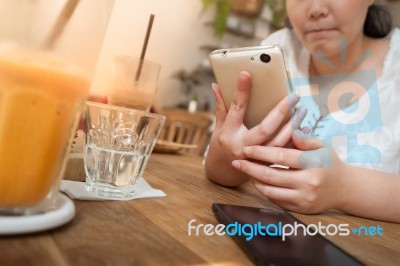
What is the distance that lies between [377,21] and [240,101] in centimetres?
71

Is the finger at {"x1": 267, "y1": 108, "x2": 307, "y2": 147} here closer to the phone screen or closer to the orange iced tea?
the phone screen

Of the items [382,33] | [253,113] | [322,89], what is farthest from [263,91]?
[382,33]

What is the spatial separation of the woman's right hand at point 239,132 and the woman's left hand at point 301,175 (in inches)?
1.2

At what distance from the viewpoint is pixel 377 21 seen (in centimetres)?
104

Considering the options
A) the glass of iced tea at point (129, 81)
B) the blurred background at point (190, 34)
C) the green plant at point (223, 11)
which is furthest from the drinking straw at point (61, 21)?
the green plant at point (223, 11)

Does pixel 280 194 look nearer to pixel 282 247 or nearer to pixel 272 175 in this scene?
pixel 272 175

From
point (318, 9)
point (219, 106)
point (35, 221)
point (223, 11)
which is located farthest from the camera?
point (223, 11)

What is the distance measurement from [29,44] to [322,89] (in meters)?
0.95

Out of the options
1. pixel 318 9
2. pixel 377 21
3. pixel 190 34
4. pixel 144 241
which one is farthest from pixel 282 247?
pixel 190 34

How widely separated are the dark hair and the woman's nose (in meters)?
0.26

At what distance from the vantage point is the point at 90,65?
0.35m

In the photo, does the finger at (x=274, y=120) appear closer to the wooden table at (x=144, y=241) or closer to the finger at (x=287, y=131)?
the finger at (x=287, y=131)

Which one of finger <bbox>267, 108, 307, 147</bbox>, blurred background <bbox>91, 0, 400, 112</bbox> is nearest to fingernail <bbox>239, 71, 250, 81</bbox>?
finger <bbox>267, 108, 307, 147</bbox>

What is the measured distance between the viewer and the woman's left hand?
1.69ft
